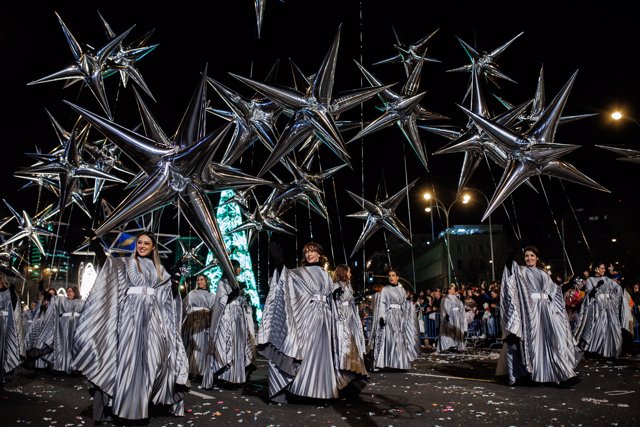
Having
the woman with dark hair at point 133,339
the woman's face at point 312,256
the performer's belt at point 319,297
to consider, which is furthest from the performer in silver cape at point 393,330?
the woman with dark hair at point 133,339

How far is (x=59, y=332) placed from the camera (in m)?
12.5

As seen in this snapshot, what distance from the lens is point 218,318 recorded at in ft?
34.0

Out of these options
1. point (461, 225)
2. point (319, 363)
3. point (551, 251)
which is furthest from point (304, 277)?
point (461, 225)

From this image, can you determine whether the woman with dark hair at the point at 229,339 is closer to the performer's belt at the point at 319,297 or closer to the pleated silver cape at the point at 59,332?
the performer's belt at the point at 319,297

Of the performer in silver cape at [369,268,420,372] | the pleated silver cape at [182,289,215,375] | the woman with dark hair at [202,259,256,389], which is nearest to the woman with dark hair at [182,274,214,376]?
the pleated silver cape at [182,289,215,375]

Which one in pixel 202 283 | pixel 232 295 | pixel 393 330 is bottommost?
pixel 393 330

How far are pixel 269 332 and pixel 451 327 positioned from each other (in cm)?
1205

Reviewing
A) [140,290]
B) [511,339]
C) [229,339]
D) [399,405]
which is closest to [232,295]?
[229,339]

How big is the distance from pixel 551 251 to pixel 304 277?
258 feet

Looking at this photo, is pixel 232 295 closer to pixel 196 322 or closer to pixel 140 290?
pixel 196 322

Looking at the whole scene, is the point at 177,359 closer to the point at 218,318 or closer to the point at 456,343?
the point at 218,318

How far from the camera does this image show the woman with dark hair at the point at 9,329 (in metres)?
9.80

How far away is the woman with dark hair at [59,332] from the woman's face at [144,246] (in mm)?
7180

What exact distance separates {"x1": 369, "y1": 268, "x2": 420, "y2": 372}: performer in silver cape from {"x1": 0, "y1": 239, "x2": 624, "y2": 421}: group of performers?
27 millimetres
